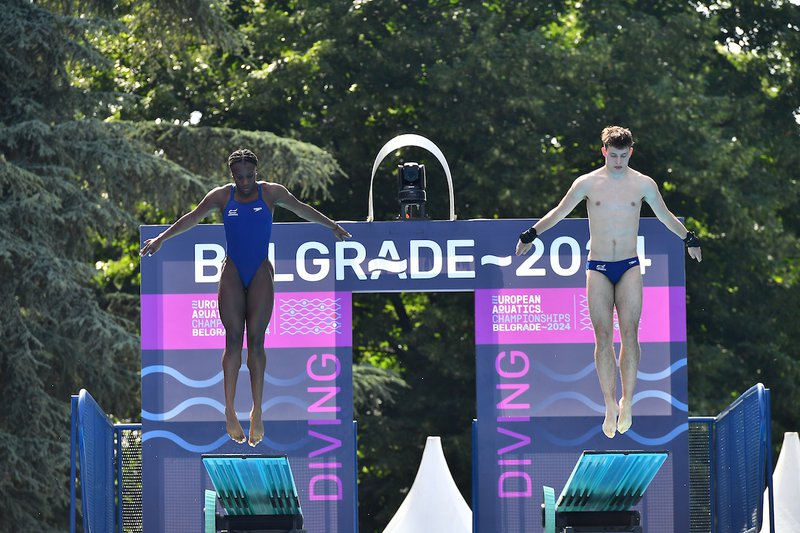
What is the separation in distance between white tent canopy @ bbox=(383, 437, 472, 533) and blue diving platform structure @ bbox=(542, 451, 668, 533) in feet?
16.1

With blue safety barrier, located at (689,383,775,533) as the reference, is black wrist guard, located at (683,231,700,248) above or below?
above

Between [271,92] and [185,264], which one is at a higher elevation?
[271,92]

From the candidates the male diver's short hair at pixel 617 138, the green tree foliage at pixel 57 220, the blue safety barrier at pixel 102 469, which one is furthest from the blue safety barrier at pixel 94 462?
the green tree foliage at pixel 57 220

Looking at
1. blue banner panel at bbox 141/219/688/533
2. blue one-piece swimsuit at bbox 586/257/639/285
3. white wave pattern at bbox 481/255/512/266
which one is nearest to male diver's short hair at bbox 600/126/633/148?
blue one-piece swimsuit at bbox 586/257/639/285

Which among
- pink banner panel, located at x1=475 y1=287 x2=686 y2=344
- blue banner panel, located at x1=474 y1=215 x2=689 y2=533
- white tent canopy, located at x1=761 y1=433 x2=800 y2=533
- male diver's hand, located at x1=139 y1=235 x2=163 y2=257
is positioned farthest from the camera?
white tent canopy, located at x1=761 y1=433 x2=800 y2=533

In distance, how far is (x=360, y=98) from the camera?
26.0 metres

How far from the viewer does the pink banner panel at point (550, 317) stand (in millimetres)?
12703

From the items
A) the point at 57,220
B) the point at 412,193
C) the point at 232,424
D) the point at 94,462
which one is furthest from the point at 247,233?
the point at 57,220

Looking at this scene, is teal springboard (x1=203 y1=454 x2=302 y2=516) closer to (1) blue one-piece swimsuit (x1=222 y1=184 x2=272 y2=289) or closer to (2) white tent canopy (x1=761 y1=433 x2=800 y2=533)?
(1) blue one-piece swimsuit (x1=222 y1=184 x2=272 y2=289)

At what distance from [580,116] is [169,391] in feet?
45.9

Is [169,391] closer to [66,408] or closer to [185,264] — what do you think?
[185,264]

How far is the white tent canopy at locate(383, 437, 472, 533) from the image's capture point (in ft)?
51.8

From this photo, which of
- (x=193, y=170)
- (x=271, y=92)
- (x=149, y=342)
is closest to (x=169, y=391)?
(x=149, y=342)

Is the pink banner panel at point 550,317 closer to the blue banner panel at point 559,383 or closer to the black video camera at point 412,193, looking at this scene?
the blue banner panel at point 559,383
